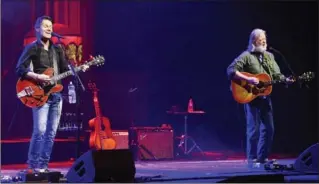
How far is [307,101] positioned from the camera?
8.09 m

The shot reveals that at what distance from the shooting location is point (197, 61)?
25.9 ft

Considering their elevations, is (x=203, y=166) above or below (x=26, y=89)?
below

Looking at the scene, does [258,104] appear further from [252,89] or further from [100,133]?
[100,133]

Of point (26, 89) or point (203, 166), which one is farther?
point (203, 166)

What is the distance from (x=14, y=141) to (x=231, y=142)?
3.11 metres

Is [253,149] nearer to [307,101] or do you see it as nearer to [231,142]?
[231,142]

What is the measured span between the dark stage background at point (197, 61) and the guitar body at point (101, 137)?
0.41m

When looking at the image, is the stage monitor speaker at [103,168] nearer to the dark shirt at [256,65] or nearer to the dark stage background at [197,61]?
the dark stage background at [197,61]

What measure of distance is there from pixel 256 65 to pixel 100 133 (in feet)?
7.07

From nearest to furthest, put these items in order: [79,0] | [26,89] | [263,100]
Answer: [26,89], [263,100], [79,0]

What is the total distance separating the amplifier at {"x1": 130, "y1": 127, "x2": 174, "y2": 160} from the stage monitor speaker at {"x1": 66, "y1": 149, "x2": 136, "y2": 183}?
177 centimetres

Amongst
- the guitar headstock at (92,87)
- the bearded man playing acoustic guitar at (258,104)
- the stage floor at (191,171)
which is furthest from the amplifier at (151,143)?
the bearded man playing acoustic guitar at (258,104)

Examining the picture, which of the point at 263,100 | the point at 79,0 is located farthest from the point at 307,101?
the point at 79,0

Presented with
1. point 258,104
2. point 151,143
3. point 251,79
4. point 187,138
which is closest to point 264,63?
point 251,79
